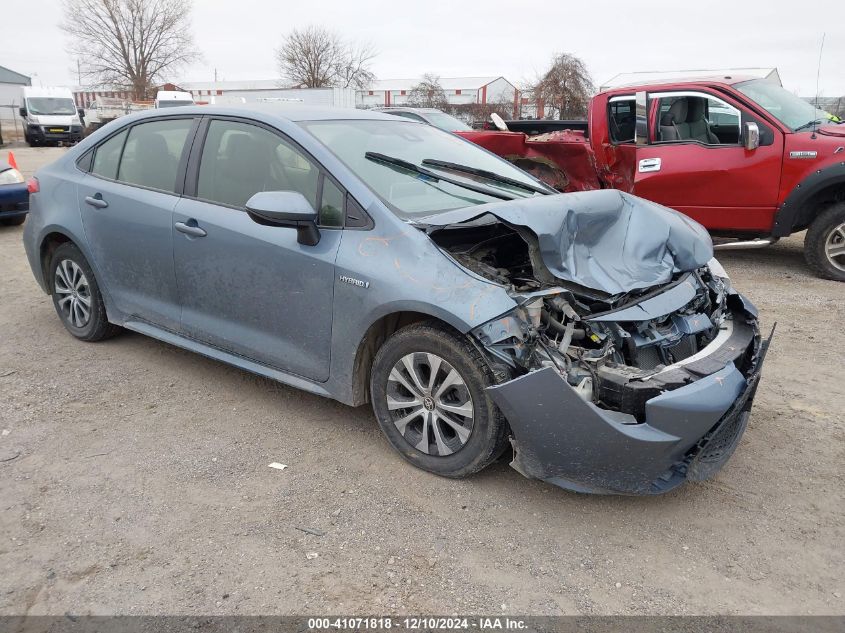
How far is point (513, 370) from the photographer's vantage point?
285 centimetres

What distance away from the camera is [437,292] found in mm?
2949

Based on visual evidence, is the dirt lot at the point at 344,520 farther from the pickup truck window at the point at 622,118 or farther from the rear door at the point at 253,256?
the pickup truck window at the point at 622,118

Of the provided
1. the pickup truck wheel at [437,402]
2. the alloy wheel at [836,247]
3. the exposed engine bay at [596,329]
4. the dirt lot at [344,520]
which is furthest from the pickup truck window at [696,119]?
the pickup truck wheel at [437,402]

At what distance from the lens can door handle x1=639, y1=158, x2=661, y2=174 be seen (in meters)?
7.15

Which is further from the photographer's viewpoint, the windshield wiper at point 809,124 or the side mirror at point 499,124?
the side mirror at point 499,124

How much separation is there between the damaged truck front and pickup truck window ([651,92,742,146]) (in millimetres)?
4159

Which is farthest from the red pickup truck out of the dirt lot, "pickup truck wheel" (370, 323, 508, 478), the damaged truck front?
"pickup truck wheel" (370, 323, 508, 478)

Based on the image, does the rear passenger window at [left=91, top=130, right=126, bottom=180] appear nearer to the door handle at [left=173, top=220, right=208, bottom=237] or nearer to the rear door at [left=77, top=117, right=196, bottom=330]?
the rear door at [left=77, top=117, right=196, bottom=330]

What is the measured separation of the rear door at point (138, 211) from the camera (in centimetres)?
404

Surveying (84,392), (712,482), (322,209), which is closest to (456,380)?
(322,209)

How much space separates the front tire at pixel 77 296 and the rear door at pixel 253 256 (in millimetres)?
1069

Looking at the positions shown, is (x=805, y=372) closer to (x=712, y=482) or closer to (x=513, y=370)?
(x=712, y=482)

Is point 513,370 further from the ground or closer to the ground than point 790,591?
further from the ground

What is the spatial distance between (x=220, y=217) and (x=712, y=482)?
288cm
